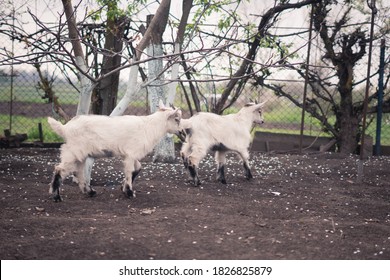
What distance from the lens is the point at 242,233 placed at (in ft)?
14.5

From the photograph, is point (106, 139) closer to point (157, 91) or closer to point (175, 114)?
point (175, 114)

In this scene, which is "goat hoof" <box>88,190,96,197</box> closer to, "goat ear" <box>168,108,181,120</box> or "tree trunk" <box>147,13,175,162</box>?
"goat ear" <box>168,108,181,120</box>

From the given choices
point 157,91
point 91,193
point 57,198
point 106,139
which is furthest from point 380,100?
point 57,198

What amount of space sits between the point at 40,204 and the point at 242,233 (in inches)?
85.5

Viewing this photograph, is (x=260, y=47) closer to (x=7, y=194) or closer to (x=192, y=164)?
(x=192, y=164)

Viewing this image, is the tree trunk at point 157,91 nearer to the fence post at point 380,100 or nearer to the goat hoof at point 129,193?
the goat hoof at point 129,193

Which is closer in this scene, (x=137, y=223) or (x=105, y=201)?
(x=137, y=223)

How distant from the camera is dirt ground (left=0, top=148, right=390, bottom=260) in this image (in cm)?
398

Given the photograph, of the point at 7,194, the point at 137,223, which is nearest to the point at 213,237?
the point at 137,223

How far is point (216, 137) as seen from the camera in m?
6.61

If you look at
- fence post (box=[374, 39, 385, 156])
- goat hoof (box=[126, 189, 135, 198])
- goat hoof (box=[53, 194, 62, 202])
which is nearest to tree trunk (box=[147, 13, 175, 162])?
goat hoof (box=[126, 189, 135, 198])

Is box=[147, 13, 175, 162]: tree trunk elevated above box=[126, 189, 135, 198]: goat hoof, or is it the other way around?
box=[147, 13, 175, 162]: tree trunk

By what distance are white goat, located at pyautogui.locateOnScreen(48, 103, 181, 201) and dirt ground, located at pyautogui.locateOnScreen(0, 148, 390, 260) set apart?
0.93 feet

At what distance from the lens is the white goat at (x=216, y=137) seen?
6426 mm
